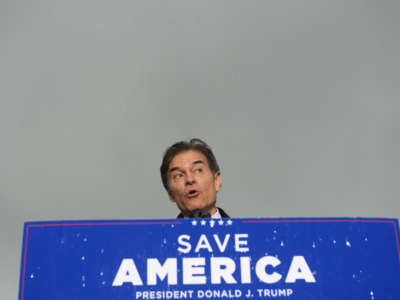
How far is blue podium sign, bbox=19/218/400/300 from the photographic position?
2.94m

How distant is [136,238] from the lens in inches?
120

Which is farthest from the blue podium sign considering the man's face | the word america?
the man's face

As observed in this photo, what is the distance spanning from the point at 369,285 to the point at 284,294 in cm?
50

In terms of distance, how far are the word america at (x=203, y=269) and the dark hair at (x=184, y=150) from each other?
169 centimetres

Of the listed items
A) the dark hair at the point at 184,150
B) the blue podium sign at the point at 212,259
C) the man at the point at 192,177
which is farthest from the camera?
the dark hair at the point at 184,150

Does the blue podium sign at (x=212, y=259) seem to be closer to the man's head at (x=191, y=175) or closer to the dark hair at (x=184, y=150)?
the man's head at (x=191, y=175)

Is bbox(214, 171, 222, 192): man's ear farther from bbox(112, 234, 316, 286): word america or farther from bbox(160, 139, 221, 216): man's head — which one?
bbox(112, 234, 316, 286): word america

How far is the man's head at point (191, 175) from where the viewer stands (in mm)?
4469

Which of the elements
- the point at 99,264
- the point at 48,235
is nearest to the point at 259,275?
the point at 99,264

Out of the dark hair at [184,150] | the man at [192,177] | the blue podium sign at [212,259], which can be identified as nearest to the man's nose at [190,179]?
the man at [192,177]

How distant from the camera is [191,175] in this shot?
4.62 meters

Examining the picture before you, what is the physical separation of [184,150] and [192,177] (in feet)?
1.08

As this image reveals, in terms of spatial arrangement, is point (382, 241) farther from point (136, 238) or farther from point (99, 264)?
point (99, 264)

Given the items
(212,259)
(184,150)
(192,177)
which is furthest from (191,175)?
(212,259)
